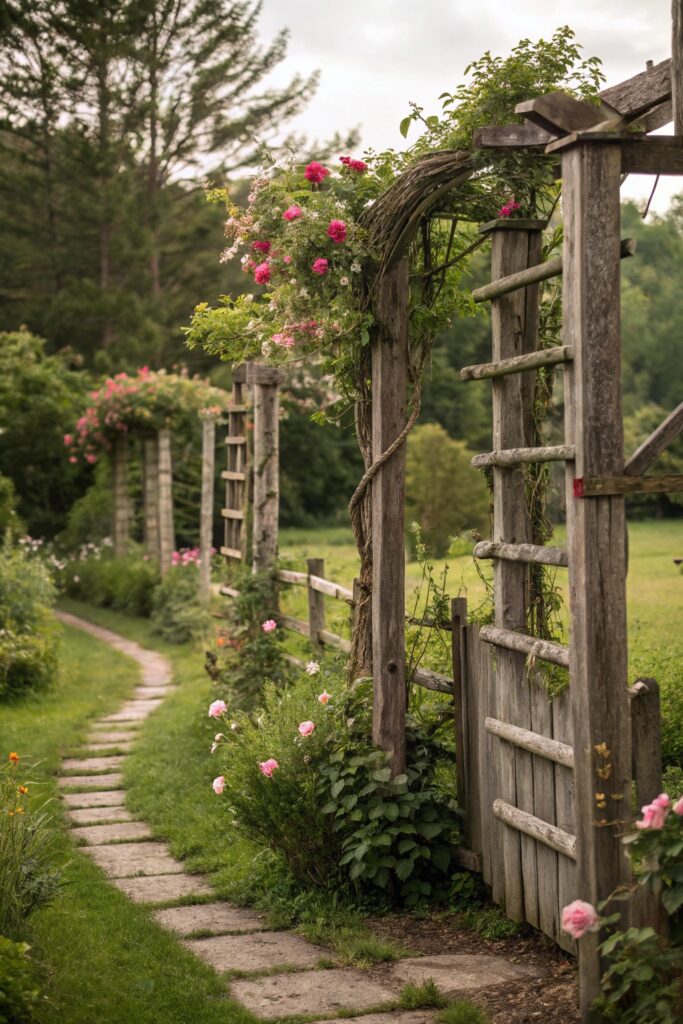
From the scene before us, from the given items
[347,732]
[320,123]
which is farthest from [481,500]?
[347,732]

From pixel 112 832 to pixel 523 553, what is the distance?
3.32 meters

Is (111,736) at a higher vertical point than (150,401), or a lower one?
lower

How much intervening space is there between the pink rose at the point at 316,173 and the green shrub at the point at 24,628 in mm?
5816

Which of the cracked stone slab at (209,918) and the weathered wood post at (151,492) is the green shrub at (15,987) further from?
the weathered wood post at (151,492)

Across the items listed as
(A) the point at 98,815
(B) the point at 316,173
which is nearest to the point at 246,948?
(A) the point at 98,815

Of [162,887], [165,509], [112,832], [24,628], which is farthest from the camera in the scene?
[165,509]

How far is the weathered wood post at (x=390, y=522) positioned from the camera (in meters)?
5.09

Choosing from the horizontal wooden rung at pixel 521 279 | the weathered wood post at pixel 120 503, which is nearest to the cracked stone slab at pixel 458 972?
the horizontal wooden rung at pixel 521 279

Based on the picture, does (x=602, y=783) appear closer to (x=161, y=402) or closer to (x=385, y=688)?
(x=385, y=688)

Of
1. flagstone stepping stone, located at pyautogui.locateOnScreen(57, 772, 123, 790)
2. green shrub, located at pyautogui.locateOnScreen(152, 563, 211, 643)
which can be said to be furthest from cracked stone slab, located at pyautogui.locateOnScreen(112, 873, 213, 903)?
green shrub, located at pyautogui.locateOnScreen(152, 563, 211, 643)

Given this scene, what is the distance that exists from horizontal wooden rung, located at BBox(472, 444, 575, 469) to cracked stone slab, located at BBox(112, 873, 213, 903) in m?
2.47

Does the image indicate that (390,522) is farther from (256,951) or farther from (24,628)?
(24,628)

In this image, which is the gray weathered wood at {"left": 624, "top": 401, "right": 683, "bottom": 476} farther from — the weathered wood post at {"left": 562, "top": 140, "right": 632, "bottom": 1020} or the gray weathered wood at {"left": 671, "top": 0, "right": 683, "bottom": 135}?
the gray weathered wood at {"left": 671, "top": 0, "right": 683, "bottom": 135}

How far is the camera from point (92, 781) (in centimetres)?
744
